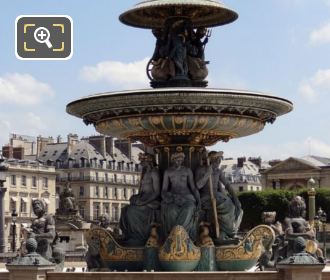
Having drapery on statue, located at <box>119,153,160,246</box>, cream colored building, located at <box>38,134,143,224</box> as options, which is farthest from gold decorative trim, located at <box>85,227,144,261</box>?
cream colored building, located at <box>38,134,143,224</box>

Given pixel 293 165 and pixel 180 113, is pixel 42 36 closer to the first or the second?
pixel 180 113

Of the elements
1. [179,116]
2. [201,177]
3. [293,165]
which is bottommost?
[201,177]

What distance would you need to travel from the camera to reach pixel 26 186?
375ft

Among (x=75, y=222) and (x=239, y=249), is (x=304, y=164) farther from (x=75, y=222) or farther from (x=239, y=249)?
(x=239, y=249)

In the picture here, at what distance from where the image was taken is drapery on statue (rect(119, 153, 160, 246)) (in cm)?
1577

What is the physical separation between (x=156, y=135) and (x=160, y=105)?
Result: 3.68 ft

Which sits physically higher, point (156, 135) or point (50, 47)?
point (50, 47)

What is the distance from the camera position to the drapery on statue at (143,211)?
51.7 feet

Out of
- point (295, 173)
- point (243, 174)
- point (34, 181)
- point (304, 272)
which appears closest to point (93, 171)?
point (34, 181)

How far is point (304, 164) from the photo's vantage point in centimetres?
12812

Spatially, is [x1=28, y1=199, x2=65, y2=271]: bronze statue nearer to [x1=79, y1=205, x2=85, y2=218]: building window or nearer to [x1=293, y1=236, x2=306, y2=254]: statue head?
[x1=293, y1=236, x2=306, y2=254]: statue head

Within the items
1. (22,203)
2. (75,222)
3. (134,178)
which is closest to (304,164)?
(134,178)

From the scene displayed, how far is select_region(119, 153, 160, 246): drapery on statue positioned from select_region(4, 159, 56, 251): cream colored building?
303 ft

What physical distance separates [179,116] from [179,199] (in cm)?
127
